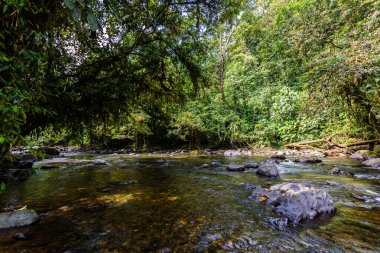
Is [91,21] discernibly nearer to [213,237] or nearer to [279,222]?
[213,237]

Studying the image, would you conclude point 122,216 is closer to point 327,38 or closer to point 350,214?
point 350,214

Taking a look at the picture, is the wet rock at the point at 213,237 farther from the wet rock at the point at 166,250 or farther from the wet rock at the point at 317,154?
the wet rock at the point at 317,154

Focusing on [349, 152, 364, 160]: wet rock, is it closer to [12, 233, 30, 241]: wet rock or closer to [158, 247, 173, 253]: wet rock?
[158, 247, 173, 253]: wet rock

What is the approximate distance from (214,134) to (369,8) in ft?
38.3

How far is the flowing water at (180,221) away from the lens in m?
2.78

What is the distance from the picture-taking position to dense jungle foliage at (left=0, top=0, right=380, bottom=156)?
2.27m

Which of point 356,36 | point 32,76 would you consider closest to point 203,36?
point 32,76

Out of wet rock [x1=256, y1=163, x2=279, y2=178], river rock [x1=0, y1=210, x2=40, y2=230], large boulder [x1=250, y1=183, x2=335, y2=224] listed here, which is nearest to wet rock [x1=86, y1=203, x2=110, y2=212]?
river rock [x1=0, y1=210, x2=40, y2=230]

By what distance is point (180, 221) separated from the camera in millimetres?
3549

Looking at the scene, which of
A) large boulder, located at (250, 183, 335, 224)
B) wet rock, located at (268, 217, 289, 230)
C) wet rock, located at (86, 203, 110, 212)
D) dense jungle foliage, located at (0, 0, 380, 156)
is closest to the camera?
dense jungle foliage, located at (0, 0, 380, 156)

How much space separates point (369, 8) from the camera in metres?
8.96

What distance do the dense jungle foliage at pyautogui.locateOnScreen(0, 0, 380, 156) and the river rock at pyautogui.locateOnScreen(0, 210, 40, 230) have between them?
1440mm

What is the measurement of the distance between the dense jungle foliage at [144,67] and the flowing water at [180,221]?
1448 millimetres


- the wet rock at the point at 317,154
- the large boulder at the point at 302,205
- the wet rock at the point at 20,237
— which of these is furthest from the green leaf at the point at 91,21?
the wet rock at the point at 317,154
